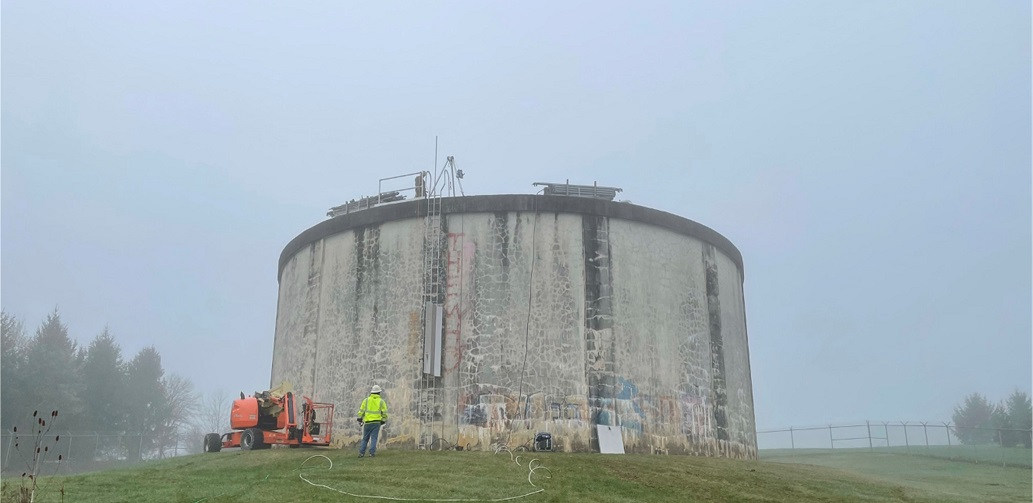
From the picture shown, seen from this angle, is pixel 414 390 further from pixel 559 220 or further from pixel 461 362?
pixel 559 220

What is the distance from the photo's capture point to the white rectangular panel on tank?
2308 centimetres

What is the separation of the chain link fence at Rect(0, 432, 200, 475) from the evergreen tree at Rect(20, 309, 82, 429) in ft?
5.54

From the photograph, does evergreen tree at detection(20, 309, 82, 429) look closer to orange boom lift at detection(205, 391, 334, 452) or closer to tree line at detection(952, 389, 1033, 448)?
orange boom lift at detection(205, 391, 334, 452)

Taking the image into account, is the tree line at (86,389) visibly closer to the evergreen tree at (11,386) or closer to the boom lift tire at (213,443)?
the evergreen tree at (11,386)

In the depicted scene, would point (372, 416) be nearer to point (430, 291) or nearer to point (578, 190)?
point (430, 291)

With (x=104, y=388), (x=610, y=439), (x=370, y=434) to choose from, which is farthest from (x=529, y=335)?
(x=104, y=388)

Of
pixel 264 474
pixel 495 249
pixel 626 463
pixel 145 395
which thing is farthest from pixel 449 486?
pixel 145 395

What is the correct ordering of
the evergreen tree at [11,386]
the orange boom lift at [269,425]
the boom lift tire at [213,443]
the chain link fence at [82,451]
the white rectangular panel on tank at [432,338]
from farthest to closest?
the evergreen tree at [11,386], the chain link fence at [82,451], the white rectangular panel on tank at [432,338], the boom lift tire at [213,443], the orange boom lift at [269,425]

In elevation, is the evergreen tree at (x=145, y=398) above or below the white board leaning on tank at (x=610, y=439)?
above

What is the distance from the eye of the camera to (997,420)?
2466 inches

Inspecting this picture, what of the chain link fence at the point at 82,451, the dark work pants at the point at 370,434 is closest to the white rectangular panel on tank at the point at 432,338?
the dark work pants at the point at 370,434

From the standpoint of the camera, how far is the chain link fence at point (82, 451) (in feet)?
127

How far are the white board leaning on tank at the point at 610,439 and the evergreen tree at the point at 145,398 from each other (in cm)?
4082

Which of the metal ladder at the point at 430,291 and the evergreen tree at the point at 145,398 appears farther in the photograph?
the evergreen tree at the point at 145,398
